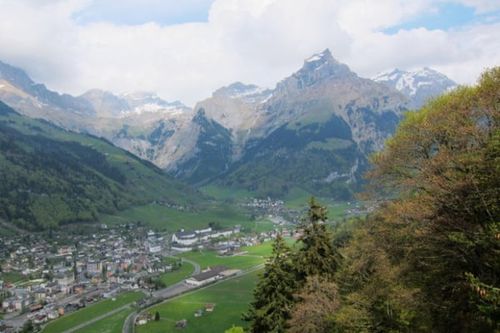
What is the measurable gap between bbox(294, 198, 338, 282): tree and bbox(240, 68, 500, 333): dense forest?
9cm

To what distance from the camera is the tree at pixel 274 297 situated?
37812mm

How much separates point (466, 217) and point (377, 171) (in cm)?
1624

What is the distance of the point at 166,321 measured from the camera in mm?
95375

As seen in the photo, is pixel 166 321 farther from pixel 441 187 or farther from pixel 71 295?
pixel 441 187

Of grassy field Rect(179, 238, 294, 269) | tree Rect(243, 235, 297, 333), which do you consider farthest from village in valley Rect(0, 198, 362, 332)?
tree Rect(243, 235, 297, 333)

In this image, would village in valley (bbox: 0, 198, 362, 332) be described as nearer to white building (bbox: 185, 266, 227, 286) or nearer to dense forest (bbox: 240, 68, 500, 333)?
white building (bbox: 185, 266, 227, 286)

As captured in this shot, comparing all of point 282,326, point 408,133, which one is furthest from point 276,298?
point 408,133

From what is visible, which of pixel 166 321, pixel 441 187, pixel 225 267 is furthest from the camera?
pixel 225 267

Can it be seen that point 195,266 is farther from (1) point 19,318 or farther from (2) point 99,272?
(1) point 19,318

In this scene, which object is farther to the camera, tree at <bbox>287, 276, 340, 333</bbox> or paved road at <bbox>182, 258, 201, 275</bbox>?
paved road at <bbox>182, 258, 201, 275</bbox>

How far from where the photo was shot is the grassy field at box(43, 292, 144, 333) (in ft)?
323

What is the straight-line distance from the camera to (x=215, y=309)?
103062mm

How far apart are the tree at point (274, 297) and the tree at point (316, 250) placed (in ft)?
4.67

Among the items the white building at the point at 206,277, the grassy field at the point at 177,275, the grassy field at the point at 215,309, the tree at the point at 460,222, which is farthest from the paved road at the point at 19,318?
the tree at the point at 460,222
